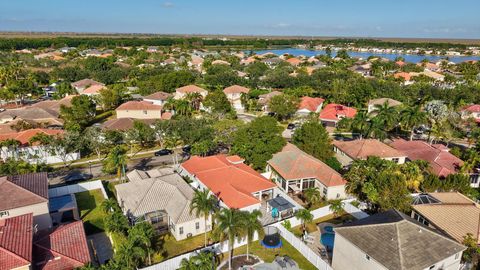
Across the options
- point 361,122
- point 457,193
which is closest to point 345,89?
point 361,122

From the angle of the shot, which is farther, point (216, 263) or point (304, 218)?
point (304, 218)

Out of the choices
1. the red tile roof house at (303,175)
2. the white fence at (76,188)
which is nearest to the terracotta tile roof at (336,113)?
the red tile roof house at (303,175)

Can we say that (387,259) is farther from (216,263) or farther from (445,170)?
(445,170)

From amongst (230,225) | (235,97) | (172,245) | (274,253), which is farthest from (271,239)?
(235,97)

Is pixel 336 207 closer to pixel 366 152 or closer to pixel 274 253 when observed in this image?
pixel 274 253

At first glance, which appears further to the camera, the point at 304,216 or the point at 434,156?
the point at 434,156

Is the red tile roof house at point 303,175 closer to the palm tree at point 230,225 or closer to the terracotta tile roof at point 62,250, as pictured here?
the palm tree at point 230,225

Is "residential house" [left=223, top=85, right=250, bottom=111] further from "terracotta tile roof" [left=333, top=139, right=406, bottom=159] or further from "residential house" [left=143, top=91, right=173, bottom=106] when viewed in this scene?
"terracotta tile roof" [left=333, top=139, right=406, bottom=159]
